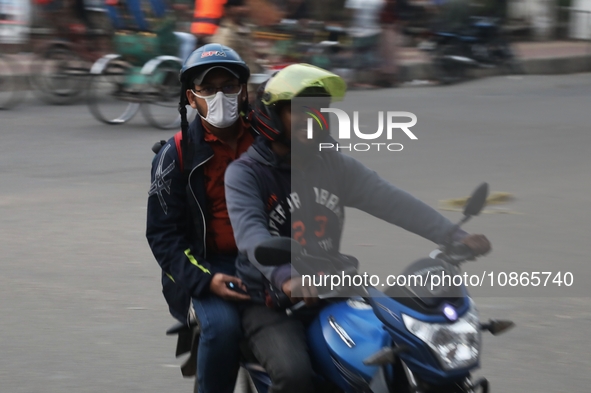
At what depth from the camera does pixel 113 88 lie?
1143cm

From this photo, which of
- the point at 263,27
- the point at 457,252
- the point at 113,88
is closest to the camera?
the point at 457,252

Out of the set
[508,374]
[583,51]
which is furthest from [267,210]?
[583,51]

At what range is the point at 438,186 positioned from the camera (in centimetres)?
794

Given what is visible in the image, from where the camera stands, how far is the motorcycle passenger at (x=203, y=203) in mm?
3062

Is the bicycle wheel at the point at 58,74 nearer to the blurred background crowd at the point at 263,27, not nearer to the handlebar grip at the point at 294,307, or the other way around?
the blurred background crowd at the point at 263,27

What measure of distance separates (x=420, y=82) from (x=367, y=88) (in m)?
1.16

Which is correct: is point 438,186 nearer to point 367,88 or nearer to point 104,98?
point 104,98

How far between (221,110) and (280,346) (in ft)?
2.77

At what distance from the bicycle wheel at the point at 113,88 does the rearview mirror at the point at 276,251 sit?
28.3ft

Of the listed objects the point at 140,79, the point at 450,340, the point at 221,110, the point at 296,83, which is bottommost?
the point at 140,79

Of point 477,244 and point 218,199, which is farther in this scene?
point 218,199

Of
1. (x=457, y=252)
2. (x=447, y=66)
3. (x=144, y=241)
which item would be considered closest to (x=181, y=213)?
(x=457, y=252)

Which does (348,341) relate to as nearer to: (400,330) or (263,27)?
(400,330)

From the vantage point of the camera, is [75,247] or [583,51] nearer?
[75,247]
